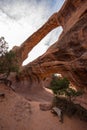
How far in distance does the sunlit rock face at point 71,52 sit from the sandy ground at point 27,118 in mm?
4911

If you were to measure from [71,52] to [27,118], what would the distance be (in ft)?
30.0

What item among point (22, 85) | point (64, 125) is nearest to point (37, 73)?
point (22, 85)

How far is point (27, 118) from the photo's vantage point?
22.0m

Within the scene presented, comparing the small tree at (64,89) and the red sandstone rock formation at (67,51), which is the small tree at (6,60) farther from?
the small tree at (64,89)

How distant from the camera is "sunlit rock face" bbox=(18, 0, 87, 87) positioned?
907 inches

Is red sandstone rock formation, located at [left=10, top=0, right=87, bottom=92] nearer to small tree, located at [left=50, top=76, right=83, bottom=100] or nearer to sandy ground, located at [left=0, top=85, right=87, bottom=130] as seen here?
small tree, located at [left=50, top=76, right=83, bottom=100]

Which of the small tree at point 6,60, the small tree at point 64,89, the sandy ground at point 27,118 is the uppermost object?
the small tree at point 6,60

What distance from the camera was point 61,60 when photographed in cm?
2683

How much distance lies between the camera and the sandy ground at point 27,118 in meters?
20.6

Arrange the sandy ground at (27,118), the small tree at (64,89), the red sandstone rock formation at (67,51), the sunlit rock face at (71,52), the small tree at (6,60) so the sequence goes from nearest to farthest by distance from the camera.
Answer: the sandy ground at (27,118), the small tree at (64,89), the sunlit rock face at (71,52), the red sandstone rock formation at (67,51), the small tree at (6,60)

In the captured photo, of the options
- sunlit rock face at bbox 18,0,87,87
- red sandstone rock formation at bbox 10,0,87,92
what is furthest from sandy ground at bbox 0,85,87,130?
red sandstone rock formation at bbox 10,0,87,92

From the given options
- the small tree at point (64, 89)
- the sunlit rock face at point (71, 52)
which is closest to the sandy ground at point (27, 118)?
the small tree at point (64, 89)

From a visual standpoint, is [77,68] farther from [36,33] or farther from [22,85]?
[36,33]

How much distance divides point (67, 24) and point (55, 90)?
440 inches
